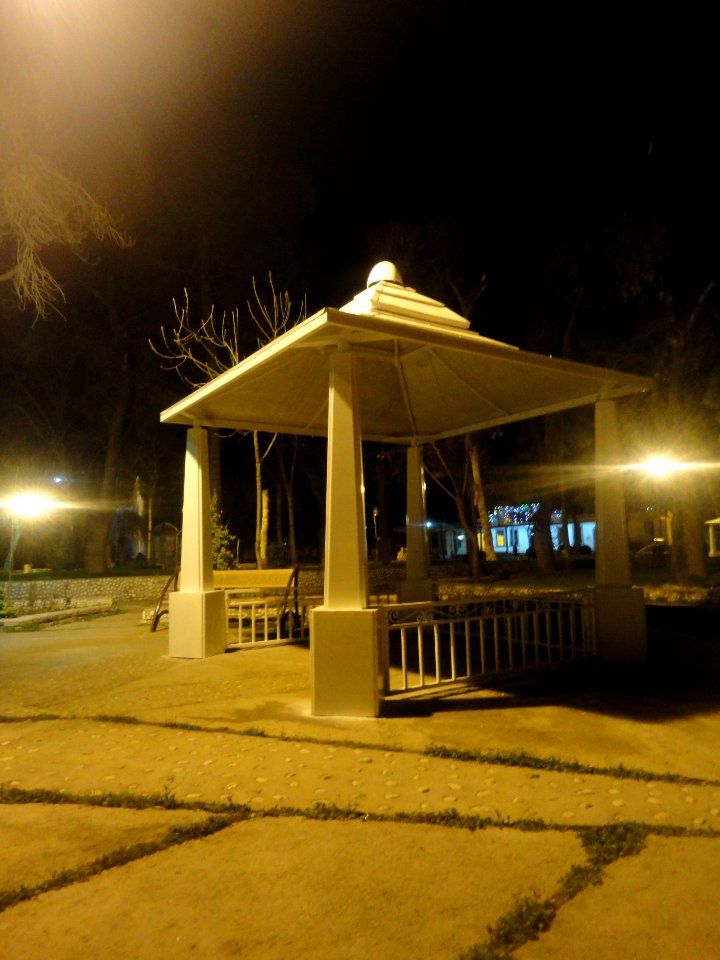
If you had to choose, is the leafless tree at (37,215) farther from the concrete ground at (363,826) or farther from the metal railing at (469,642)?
the metal railing at (469,642)

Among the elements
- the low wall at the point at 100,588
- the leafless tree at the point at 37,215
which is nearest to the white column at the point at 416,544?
the leafless tree at the point at 37,215

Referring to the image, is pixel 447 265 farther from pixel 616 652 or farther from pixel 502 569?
pixel 616 652

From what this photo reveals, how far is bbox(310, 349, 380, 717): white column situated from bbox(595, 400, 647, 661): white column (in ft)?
10.7

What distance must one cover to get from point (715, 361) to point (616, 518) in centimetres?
879

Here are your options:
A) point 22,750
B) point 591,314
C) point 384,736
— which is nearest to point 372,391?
point 384,736

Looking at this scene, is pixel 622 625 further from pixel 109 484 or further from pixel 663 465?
pixel 109 484

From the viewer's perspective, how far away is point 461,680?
6.47 meters

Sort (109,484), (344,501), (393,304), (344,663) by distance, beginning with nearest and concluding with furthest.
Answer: (344,663), (344,501), (393,304), (109,484)

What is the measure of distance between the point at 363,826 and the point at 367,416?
7.15 m

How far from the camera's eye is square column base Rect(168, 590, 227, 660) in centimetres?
855

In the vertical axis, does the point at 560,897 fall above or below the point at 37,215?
below

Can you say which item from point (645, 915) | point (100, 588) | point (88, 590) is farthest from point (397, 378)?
point (88, 590)

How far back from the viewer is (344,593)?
5805mm

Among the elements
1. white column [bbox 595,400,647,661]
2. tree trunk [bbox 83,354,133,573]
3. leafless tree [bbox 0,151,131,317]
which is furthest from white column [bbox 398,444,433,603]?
tree trunk [bbox 83,354,133,573]
